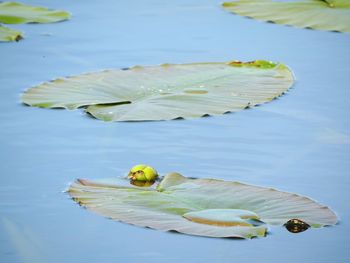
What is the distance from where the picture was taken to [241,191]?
3.24 metres

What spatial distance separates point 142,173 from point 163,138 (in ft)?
1.82

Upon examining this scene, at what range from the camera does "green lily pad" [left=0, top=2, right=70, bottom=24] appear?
575 centimetres

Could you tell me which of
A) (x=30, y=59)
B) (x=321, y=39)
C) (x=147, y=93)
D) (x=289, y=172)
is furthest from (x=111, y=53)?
(x=289, y=172)

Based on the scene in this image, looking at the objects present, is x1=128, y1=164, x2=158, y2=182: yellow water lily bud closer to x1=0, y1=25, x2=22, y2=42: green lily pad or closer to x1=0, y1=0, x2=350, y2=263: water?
x1=0, y1=0, x2=350, y2=263: water

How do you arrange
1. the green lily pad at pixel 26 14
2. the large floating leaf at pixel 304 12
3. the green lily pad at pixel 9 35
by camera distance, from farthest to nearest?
the green lily pad at pixel 26 14, the large floating leaf at pixel 304 12, the green lily pad at pixel 9 35

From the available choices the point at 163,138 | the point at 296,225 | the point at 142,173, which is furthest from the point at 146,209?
the point at 163,138

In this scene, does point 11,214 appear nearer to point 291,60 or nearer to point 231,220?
point 231,220

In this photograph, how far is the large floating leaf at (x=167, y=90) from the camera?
4.16 metres

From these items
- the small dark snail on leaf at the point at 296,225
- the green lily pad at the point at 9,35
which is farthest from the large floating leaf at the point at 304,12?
the small dark snail on leaf at the point at 296,225

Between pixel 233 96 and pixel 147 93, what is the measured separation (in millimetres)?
388

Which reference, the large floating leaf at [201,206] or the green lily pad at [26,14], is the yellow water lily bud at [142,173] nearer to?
the large floating leaf at [201,206]

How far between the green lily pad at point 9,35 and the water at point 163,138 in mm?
52

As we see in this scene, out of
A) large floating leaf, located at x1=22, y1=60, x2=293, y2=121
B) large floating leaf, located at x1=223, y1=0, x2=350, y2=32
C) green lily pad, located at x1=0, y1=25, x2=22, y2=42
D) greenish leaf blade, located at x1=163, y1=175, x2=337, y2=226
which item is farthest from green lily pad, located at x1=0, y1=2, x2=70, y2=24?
greenish leaf blade, located at x1=163, y1=175, x2=337, y2=226

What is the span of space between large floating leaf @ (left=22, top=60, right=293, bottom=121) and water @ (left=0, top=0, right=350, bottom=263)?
5 cm
